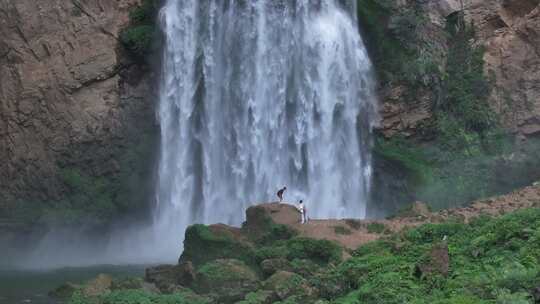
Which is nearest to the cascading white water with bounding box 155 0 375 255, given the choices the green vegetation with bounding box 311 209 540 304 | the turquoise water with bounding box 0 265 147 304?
the turquoise water with bounding box 0 265 147 304

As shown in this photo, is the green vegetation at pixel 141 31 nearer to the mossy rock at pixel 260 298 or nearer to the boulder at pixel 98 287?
the boulder at pixel 98 287

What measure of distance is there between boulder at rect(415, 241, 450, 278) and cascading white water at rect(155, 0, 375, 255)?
16.8 metres

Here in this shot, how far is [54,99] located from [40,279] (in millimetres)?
9008

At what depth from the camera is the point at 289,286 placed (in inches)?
725

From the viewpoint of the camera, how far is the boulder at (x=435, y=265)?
15.6m

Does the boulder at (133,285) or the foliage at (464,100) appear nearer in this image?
the boulder at (133,285)

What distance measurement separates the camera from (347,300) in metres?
15.7

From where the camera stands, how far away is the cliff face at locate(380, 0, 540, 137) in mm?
34062

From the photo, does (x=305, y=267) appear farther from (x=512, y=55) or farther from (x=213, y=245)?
(x=512, y=55)

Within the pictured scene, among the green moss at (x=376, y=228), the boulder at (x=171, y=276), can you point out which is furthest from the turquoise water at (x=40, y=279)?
the green moss at (x=376, y=228)

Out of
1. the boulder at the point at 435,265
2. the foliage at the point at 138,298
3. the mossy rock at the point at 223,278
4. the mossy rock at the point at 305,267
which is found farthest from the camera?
the mossy rock at the point at 305,267

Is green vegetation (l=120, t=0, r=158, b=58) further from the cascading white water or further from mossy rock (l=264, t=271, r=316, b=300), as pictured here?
mossy rock (l=264, t=271, r=316, b=300)

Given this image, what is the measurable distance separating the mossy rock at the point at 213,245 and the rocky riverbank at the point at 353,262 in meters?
0.03

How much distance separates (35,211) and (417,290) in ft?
71.9
